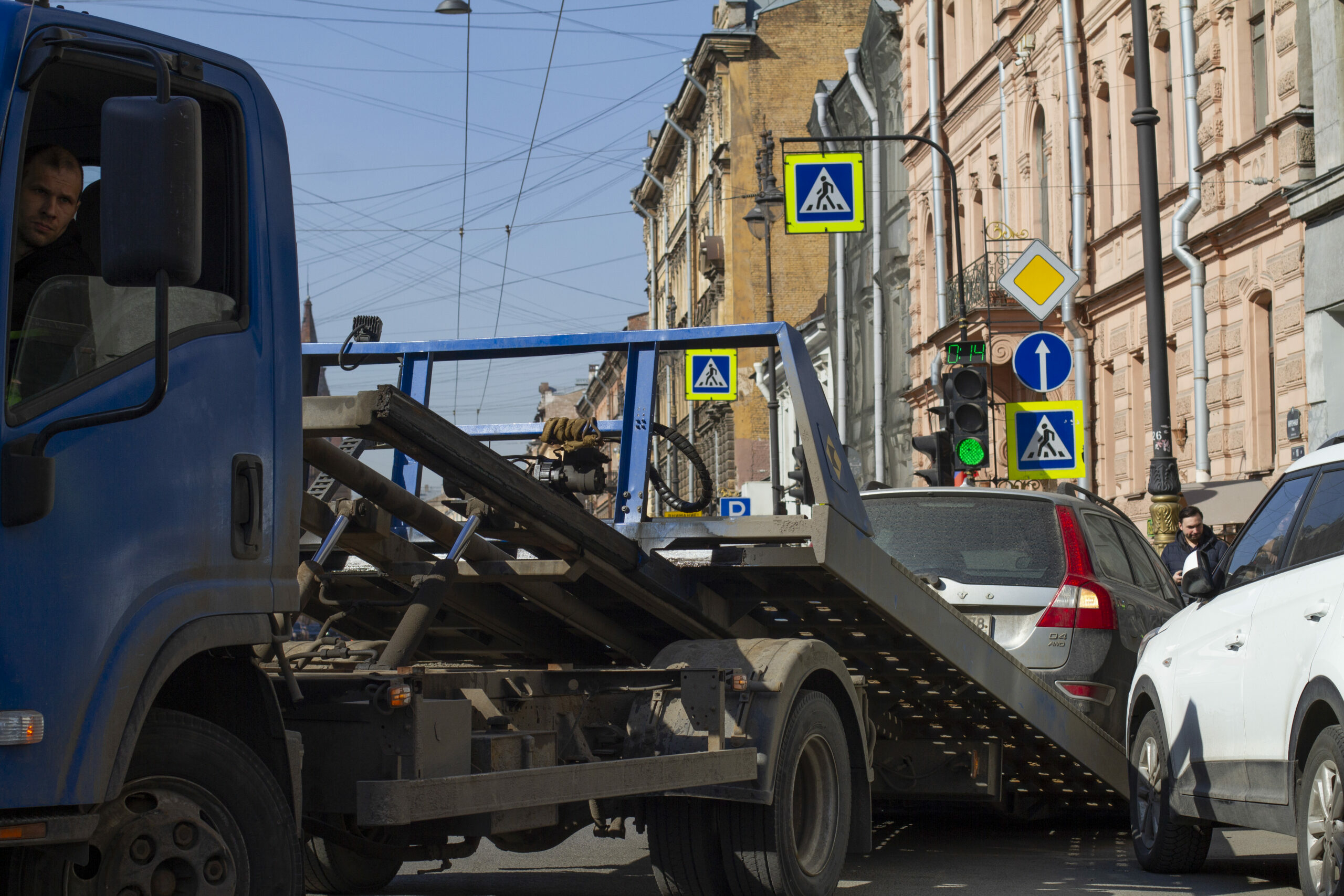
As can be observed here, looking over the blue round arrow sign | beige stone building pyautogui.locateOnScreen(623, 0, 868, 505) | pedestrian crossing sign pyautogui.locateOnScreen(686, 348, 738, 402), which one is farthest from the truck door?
beige stone building pyautogui.locateOnScreen(623, 0, 868, 505)

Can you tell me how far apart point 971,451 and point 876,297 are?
1130 inches

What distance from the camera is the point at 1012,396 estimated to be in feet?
114

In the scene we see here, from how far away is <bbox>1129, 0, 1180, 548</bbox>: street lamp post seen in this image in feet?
55.4

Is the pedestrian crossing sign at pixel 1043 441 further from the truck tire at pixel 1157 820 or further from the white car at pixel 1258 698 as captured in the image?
the truck tire at pixel 1157 820

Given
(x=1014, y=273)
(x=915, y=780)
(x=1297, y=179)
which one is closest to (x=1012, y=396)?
(x=1297, y=179)

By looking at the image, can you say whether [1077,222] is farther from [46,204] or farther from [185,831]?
[185,831]

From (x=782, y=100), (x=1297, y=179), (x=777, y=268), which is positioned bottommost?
(x=1297, y=179)

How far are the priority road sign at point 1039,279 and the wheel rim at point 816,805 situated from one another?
13.5m

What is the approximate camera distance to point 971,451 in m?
18.6

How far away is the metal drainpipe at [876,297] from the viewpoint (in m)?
45.5

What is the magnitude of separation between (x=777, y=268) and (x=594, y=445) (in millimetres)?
56525

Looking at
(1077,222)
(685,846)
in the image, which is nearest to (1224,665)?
(685,846)

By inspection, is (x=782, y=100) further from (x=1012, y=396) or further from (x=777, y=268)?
(x=1012, y=396)

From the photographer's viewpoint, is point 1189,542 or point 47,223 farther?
point 1189,542
